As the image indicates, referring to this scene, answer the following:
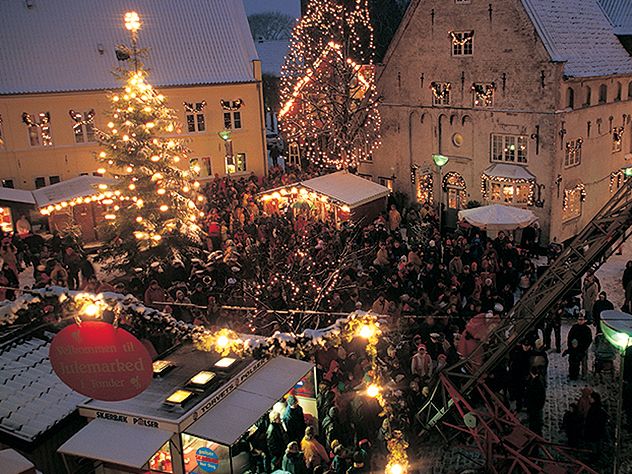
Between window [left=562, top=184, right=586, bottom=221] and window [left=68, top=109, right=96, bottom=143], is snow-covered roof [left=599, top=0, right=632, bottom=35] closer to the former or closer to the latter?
window [left=562, top=184, right=586, bottom=221]

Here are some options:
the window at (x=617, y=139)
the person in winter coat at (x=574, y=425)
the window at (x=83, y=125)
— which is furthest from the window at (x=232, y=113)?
the person in winter coat at (x=574, y=425)

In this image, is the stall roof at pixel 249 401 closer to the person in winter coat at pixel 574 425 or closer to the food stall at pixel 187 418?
the food stall at pixel 187 418

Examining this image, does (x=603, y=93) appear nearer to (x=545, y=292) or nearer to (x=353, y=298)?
(x=353, y=298)

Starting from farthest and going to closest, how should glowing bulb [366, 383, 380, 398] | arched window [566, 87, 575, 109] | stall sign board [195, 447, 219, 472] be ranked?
arched window [566, 87, 575, 109], glowing bulb [366, 383, 380, 398], stall sign board [195, 447, 219, 472]

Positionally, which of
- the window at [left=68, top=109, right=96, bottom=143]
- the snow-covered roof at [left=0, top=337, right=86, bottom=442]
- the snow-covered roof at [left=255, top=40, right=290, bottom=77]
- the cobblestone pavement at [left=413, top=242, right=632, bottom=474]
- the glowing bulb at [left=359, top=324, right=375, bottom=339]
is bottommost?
the cobblestone pavement at [left=413, top=242, right=632, bottom=474]

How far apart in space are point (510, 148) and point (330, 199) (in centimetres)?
736

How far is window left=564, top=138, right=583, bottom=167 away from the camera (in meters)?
24.9

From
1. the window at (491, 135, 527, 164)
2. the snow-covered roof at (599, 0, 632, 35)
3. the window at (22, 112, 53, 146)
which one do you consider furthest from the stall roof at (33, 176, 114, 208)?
the snow-covered roof at (599, 0, 632, 35)

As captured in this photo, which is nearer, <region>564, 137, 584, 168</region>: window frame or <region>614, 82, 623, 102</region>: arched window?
<region>564, 137, 584, 168</region>: window frame

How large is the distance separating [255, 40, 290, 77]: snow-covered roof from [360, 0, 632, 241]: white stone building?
3072 centimetres

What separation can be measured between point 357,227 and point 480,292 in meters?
7.09

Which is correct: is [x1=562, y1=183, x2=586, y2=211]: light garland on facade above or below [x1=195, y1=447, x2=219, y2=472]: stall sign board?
above

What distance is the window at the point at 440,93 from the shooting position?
2731 cm

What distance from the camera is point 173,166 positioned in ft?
71.9
